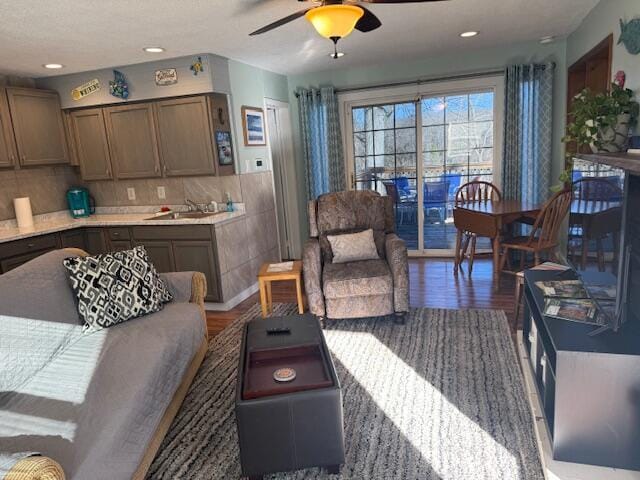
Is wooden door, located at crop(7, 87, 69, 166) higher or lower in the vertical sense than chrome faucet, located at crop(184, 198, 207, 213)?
higher

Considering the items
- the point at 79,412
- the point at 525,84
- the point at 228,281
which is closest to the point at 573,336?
the point at 79,412

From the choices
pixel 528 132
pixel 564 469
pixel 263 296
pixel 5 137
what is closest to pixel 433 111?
pixel 528 132

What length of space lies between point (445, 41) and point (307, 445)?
382 cm

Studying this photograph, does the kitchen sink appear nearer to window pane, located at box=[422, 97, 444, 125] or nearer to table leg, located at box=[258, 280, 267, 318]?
table leg, located at box=[258, 280, 267, 318]

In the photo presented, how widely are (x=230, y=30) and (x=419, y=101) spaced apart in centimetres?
258

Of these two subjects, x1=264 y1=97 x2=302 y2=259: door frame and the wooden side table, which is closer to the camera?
the wooden side table

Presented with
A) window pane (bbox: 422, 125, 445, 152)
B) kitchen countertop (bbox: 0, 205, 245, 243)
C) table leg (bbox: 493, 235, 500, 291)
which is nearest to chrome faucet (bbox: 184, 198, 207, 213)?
kitchen countertop (bbox: 0, 205, 245, 243)

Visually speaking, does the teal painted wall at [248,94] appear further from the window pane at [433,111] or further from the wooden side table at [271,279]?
the window pane at [433,111]

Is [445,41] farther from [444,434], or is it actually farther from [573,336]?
[444,434]

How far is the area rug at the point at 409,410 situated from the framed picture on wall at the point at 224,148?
174 centimetres

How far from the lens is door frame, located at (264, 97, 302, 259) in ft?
18.0

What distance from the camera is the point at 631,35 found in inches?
97.5

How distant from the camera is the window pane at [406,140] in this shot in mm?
5215

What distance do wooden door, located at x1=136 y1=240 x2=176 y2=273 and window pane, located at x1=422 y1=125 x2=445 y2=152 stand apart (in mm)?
3124
